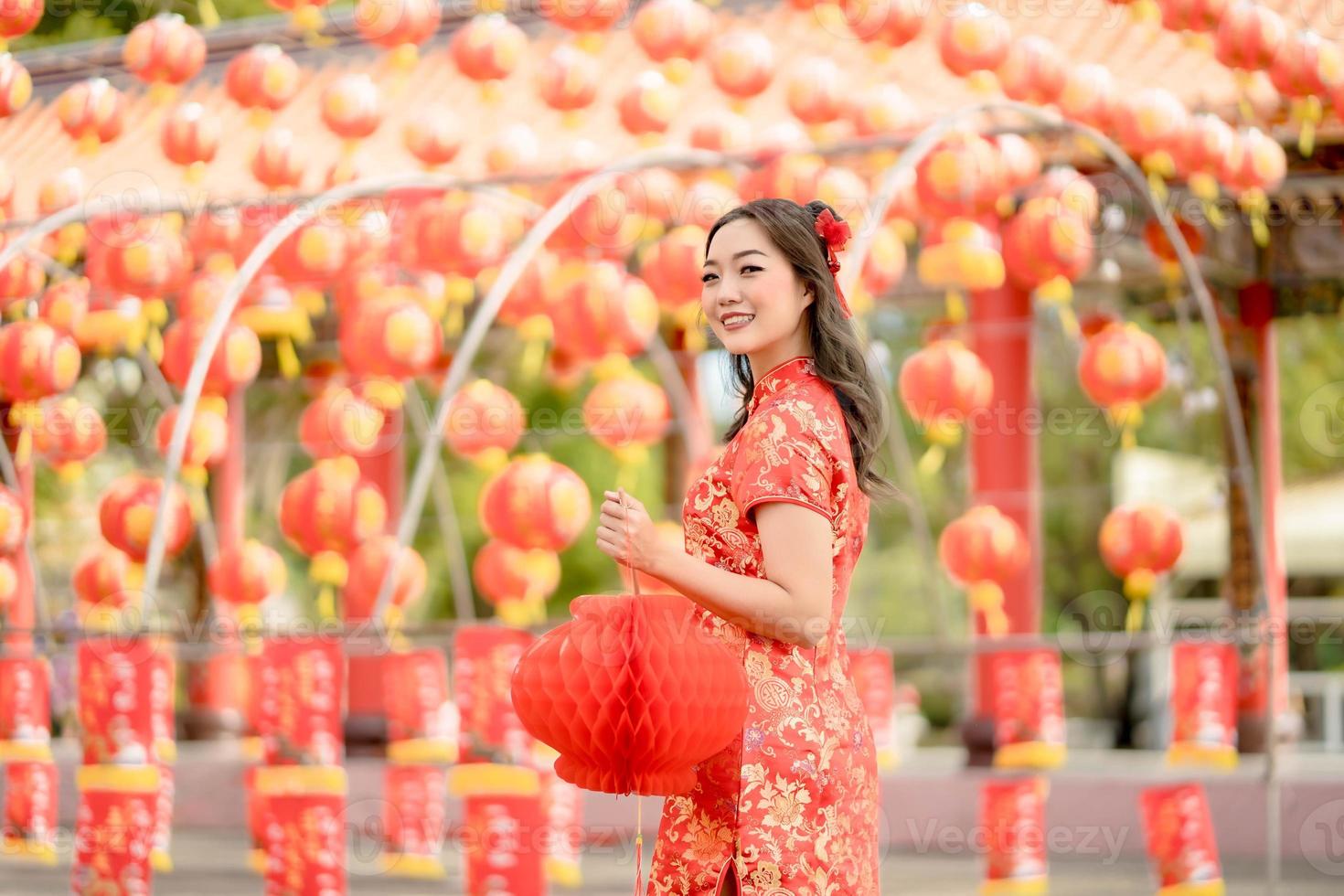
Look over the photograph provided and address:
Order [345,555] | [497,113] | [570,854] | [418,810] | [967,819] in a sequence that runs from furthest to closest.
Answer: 1. [497,113]
2. [967,819]
3. [418,810]
4. [570,854]
5. [345,555]

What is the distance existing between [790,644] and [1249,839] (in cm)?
599

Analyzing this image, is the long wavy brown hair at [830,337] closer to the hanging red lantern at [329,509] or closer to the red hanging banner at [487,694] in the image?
the red hanging banner at [487,694]

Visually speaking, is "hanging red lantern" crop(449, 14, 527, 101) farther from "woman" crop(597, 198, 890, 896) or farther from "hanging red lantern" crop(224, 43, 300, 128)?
"woman" crop(597, 198, 890, 896)

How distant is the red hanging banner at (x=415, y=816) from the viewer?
22.8 ft

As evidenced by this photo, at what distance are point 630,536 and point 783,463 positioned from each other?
198 mm

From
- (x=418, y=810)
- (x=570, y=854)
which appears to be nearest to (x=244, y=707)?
(x=418, y=810)

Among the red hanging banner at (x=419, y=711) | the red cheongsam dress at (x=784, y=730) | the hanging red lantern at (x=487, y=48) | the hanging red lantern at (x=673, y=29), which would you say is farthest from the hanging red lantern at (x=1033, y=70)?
the red cheongsam dress at (x=784, y=730)

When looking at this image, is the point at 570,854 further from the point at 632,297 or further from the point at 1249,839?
the point at 1249,839

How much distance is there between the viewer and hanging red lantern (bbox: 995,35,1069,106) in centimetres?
568

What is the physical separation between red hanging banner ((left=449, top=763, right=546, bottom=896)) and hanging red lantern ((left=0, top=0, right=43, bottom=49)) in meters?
2.34

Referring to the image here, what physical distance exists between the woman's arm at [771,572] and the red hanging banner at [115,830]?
318 centimetres

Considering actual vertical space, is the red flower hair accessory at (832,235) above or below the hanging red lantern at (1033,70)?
below

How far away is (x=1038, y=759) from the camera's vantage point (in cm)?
613

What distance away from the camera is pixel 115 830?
468cm
